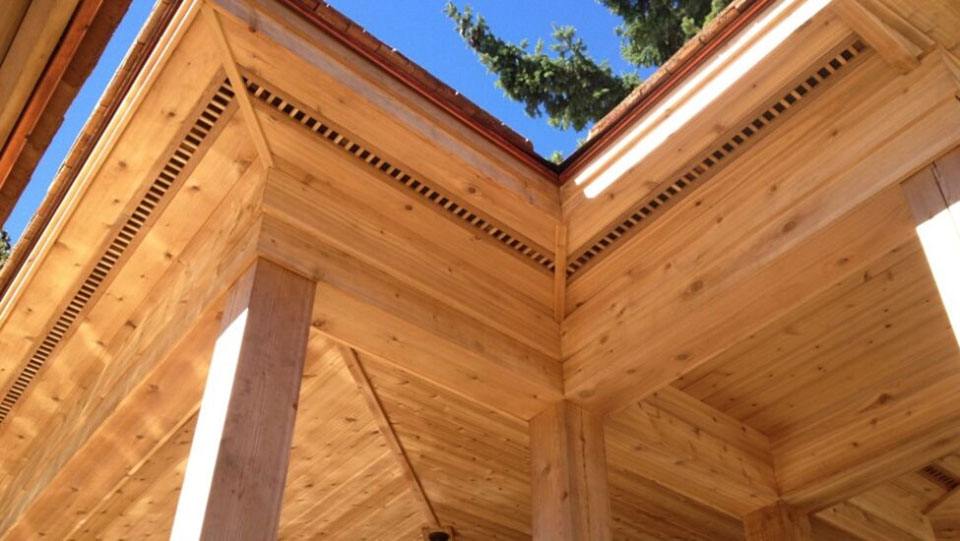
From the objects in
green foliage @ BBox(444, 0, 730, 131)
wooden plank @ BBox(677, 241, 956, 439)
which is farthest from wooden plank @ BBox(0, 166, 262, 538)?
green foliage @ BBox(444, 0, 730, 131)

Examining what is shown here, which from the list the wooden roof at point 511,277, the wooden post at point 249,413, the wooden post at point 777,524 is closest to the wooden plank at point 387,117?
the wooden roof at point 511,277

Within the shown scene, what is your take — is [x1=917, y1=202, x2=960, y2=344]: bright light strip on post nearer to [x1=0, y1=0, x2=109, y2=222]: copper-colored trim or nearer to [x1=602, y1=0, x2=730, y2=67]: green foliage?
[x1=0, y1=0, x2=109, y2=222]: copper-colored trim

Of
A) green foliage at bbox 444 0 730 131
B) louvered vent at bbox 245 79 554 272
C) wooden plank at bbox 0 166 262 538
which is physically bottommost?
wooden plank at bbox 0 166 262 538

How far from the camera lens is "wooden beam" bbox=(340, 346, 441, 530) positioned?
4211mm

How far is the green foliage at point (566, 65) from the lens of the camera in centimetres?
1100

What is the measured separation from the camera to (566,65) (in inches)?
441

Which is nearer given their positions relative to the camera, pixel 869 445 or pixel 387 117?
pixel 387 117

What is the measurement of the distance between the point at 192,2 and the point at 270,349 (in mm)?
1110

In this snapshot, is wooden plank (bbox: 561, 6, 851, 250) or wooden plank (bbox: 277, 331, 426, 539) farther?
wooden plank (bbox: 277, 331, 426, 539)

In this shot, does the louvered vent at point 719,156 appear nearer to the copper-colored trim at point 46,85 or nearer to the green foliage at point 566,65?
the copper-colored trim at point 46,85

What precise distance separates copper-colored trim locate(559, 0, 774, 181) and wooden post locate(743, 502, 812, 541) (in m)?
2.06

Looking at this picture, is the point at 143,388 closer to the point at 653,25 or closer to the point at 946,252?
the point at 946,252

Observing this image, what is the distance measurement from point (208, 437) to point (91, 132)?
1426 mm

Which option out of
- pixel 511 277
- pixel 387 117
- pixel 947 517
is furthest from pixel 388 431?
pixel 947 517
